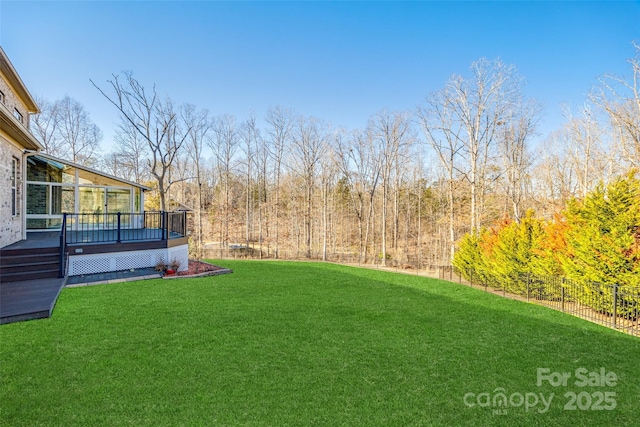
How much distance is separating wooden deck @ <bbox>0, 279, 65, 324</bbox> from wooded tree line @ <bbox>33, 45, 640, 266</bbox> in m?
9.47

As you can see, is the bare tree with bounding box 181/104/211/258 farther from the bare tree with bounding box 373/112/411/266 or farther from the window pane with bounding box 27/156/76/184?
the bare tree with bounding box 373/112/411/266

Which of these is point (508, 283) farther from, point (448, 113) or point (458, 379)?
point (448, 113)

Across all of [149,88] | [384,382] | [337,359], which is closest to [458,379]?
[384,382]

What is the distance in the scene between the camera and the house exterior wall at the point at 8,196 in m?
7.50

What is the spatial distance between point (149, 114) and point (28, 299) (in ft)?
51.3

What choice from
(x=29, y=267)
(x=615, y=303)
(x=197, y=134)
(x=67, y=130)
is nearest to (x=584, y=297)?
(x=615, y=303)

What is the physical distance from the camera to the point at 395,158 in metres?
20.8

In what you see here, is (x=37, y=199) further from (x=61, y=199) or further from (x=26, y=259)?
(x=26, y=259)

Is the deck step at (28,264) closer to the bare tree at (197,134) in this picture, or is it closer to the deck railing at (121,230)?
the deck railing at (121,230)

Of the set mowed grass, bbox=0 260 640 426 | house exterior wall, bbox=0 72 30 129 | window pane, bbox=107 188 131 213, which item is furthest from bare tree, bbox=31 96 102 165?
mowed grass, bbox=0 260 640 426

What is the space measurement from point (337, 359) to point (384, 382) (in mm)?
705

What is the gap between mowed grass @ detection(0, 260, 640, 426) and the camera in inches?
107

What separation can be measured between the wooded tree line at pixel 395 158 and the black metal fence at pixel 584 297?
5.63 meters

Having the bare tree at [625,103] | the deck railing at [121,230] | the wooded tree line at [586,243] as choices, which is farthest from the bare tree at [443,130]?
the deck railing at [121,230]
